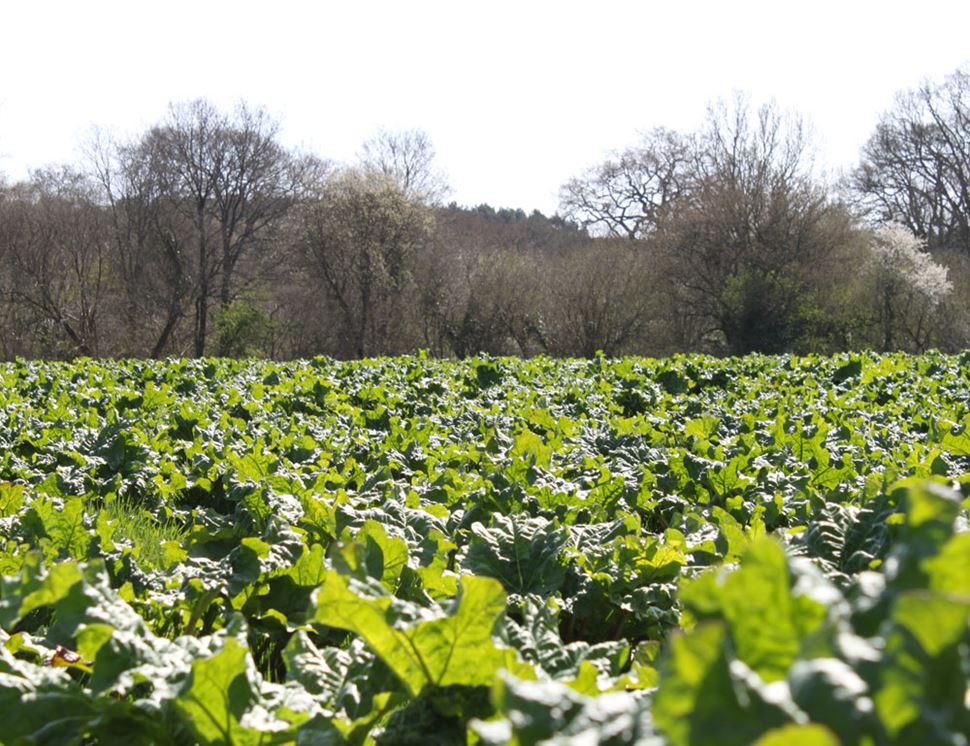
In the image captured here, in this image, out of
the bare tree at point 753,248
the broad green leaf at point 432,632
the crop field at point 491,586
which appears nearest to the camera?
the crop field at point 491,586

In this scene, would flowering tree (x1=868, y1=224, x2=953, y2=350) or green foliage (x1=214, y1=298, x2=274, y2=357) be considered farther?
green foliage (x1=214, y1=298, x2=274, y2=357)

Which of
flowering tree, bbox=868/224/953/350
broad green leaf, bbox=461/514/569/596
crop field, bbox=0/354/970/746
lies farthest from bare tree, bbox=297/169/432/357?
broad green leaf, bbox=461/514/569/596

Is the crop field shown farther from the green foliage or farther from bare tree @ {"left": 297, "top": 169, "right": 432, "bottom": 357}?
the green foliage

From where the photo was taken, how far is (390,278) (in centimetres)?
3981

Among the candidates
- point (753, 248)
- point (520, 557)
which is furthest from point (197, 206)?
point (520, 557)

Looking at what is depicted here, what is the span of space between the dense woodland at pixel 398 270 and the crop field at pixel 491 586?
31232 millimetres

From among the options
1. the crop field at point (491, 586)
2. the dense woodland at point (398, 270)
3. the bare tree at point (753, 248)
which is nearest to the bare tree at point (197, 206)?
the dense woodland at point (398, 270)

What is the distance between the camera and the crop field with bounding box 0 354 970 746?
2.58 feet

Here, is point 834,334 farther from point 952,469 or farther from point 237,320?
point 952,469

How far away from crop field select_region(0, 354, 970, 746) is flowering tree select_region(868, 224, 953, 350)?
3357 centimetres

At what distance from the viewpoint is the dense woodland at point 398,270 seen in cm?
3631

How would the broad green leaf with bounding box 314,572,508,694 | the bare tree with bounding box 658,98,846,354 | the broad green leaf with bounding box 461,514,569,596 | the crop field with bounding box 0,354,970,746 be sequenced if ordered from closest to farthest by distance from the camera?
1. the crop field with bounding box 0,354,970,746
2. the broad green leaf with bounding box 314,572,508,694
3. the broad green leaf with bounding box 461,514,569,596
4. the bare tree with bounding box 658,98,846,354

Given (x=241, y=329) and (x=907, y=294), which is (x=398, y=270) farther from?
(x=907, y=294)

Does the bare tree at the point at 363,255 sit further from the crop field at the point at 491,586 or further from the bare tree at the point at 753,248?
the crop field at the point at 491,586
